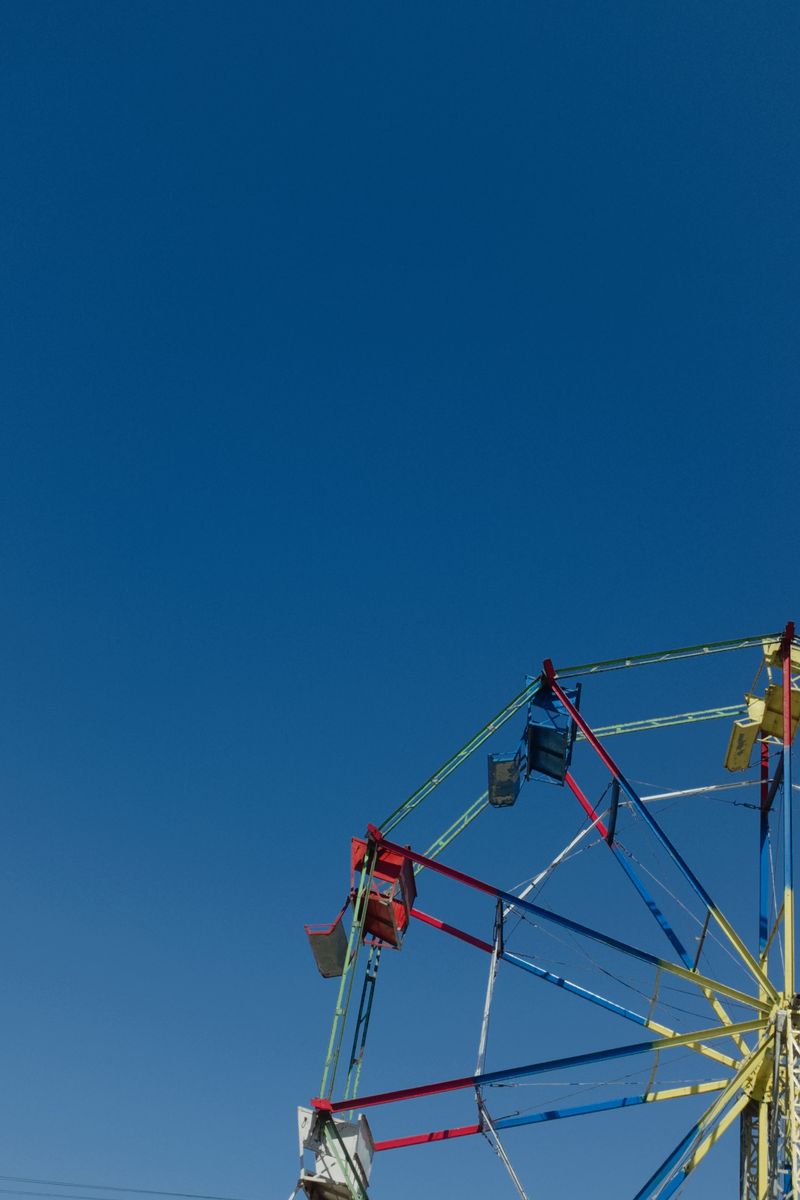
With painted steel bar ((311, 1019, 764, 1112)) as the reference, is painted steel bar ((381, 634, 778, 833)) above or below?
above

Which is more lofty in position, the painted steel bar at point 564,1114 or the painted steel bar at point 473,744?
the painted steel bar at point 473,744

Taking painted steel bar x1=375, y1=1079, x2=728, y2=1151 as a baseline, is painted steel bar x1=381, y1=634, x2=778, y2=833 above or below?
above

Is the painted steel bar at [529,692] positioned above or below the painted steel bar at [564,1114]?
above

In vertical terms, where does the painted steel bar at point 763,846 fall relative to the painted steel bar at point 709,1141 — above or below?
above

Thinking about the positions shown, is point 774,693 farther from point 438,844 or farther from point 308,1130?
point 308,1130

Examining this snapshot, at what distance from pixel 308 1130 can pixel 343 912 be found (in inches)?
266

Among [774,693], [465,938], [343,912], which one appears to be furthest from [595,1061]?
[774,693]

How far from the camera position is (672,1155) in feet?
89.8

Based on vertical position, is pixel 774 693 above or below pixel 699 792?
above

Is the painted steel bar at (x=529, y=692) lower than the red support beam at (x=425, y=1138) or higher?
higher

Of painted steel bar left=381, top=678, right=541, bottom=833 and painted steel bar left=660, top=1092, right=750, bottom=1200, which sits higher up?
painted steel bar left=381, top=678, right=541, bottom=833

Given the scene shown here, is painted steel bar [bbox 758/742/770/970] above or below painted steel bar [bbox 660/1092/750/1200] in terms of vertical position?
above

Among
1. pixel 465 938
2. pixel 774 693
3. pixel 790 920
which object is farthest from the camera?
pixel 774 693

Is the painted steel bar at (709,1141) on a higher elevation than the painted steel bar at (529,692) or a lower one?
lower
